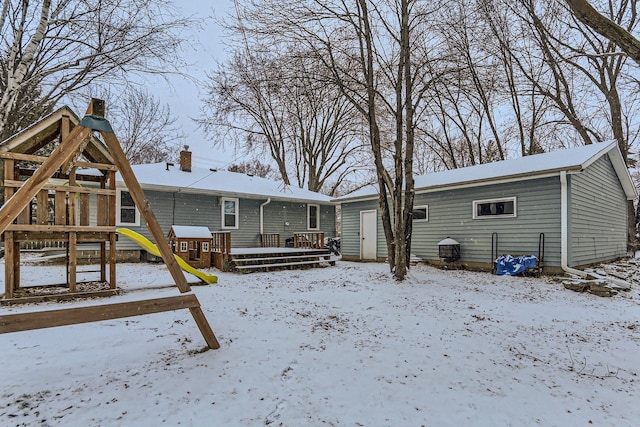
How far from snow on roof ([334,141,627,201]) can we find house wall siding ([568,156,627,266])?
0.48m

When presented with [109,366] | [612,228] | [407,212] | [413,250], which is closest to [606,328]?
[407,212]

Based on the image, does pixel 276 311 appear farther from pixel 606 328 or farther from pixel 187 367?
pixel 606 328

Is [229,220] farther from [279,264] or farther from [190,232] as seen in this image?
[279,264]

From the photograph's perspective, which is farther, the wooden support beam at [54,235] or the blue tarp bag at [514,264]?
the blue tarp bag at [514,264]

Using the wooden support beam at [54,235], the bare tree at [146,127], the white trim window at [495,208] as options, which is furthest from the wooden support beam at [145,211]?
the bare tree at [146,127]

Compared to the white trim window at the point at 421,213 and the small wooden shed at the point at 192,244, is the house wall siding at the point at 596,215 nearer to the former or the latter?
the white trim window at the point at 421,213

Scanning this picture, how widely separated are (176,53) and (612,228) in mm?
14525

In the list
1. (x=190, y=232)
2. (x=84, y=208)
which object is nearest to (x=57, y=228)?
(x=84, y=208)

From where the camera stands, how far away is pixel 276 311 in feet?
17.0

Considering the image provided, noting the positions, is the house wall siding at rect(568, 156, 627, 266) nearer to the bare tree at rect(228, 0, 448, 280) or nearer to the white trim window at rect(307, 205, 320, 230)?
the bare tree at rect(228, 0, 448, 280)

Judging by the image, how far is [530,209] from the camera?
8.98 metres

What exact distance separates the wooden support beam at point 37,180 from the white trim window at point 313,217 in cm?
1337

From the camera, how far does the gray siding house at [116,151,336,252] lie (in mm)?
11742

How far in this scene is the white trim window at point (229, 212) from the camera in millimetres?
13523
